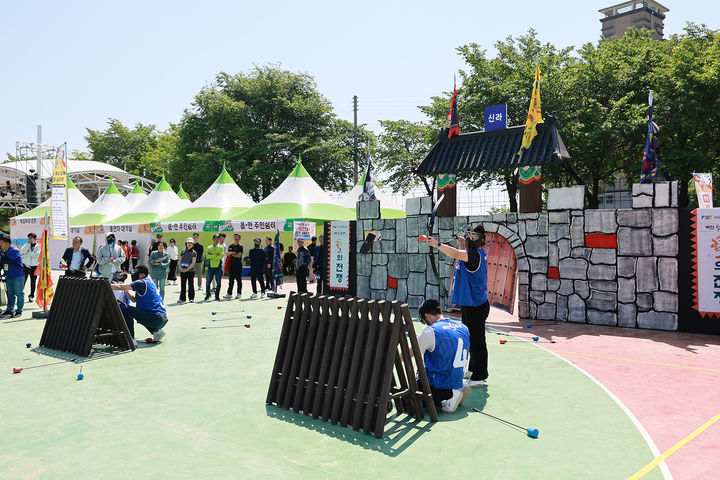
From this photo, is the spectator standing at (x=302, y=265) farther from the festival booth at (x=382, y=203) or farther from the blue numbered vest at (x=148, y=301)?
the festival booth at (x=382, y=203)

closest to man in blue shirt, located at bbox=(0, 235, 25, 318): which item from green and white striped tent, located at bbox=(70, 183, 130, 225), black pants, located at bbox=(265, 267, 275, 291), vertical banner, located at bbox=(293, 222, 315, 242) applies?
Result: black pants, located at bbox=(265, 267, 275, 291)

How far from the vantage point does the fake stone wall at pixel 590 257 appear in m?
9.74

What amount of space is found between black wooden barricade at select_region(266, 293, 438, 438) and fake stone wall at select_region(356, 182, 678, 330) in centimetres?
664

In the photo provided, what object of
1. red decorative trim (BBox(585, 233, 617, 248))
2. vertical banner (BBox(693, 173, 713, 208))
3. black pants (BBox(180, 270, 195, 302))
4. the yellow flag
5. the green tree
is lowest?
black pants (BBox(180, 270, 195, 302))

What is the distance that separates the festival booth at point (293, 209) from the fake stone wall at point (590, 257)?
10.6 m

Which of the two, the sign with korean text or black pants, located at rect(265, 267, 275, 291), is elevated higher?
the sign with korean text

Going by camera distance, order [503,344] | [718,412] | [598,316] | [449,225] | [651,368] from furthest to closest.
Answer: [449,225]
[598,316]
[503,344]
[651,368]
[718,412]

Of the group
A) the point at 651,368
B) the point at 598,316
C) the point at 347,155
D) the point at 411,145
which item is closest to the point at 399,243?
the point at 598,316

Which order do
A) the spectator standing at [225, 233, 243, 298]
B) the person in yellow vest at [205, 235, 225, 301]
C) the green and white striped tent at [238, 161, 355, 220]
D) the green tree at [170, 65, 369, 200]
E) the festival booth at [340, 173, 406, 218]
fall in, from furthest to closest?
the green tree at [170, 65, 369, 200]
the festival booth at [340, 173, 406, 218]
the green and white striped tent at [238, 161, 355, 220]
the spectator standing at [225, 233, 243, 298]
the person in yellow vest at [205, 235, 225, 301]

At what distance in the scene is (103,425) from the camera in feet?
15.9

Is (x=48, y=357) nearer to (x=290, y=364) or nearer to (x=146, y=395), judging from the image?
(x=146, y=395)

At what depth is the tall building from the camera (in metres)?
94.4

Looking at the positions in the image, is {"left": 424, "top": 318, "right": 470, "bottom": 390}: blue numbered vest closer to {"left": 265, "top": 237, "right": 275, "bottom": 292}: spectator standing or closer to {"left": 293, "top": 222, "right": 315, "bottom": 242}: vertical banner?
{"left": 265, "top": 237, "right": 275, "bottom": 292}: spectator standing

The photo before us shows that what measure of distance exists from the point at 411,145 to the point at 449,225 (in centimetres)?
2410
